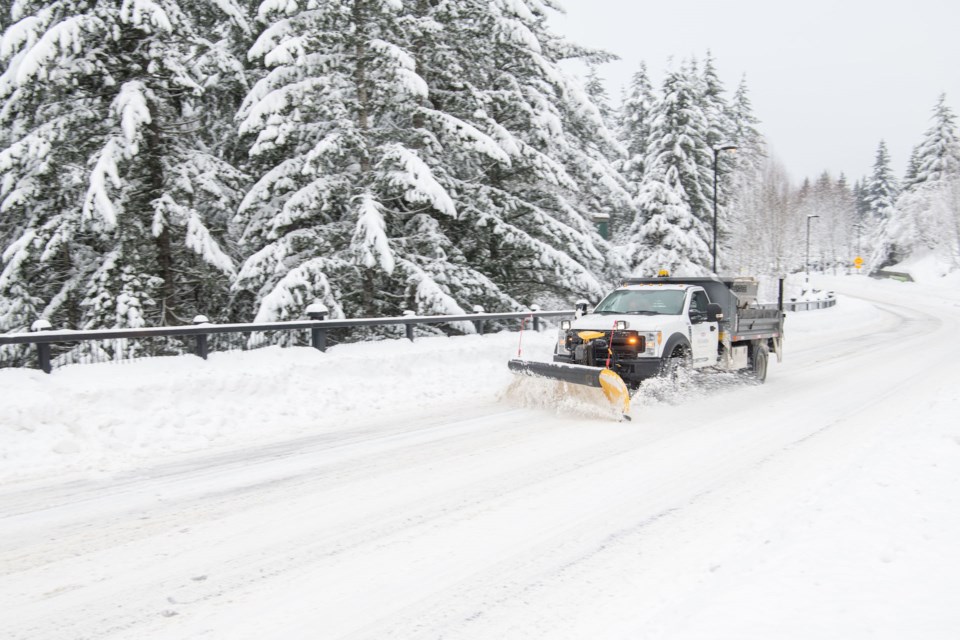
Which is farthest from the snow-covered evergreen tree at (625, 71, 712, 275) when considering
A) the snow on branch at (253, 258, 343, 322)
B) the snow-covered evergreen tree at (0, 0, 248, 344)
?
the snow-covered evergreen tree at (0, 0, 248, 344)

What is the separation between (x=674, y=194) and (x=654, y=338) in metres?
26.1

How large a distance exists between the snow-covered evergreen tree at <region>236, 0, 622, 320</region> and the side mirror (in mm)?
6056

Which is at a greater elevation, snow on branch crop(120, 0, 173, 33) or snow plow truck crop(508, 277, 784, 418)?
snow on branch crop(120, 0, 173, 33)

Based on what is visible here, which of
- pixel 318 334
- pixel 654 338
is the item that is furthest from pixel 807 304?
pixel 318 334

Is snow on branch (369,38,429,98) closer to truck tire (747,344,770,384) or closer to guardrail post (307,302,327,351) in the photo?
guardrail post (307,302,327,351)

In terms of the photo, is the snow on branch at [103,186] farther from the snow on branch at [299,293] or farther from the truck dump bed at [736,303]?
the truck dump bed at [736,303]

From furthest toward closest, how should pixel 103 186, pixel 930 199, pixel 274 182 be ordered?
1. pixel 930 199
2. pixel 274 182
3. pixel 103 186

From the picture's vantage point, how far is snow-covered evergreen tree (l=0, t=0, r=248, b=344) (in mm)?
13508

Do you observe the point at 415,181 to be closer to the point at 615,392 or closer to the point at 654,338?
the point at 654,338

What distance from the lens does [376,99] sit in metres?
16.9

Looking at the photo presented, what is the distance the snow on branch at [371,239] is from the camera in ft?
48.0

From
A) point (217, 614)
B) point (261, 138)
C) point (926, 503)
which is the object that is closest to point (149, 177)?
point (261, 138)

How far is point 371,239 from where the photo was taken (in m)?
14.7

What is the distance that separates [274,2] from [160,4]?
2.39m
